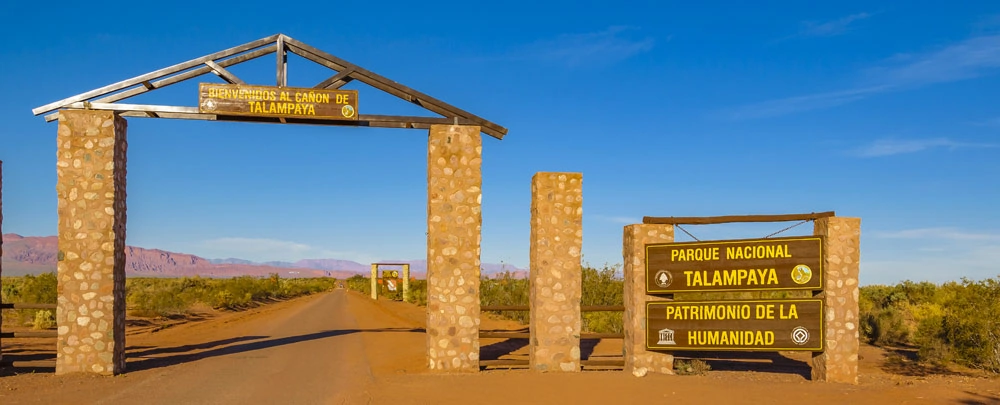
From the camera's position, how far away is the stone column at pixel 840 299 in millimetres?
12602

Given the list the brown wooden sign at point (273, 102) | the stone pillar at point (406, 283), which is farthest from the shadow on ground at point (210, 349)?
the stone pillar at point (406, 283)

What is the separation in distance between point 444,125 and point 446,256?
2.60m

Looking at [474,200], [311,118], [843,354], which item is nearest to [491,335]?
[474,200]

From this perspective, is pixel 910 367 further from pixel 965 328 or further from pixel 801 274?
pixel 801 274

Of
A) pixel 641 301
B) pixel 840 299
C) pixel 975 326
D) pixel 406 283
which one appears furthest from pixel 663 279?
pixel 406 283

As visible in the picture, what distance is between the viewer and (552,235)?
44.9 ft

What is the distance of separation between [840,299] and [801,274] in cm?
82

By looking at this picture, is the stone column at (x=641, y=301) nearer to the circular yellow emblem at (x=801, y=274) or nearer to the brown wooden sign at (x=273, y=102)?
the circular yellow emblem at (x=801, y=274)

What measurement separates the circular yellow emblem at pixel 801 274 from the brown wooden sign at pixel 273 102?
8.82m

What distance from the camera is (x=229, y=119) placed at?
13.5m

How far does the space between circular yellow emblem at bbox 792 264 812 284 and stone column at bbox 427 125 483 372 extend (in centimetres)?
591

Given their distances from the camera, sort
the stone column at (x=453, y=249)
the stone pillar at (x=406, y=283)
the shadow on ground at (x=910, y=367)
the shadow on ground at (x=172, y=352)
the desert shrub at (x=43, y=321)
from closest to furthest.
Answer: the stone column at (x=453, y=249) → the shadow on ground at (x=172, y=352) → the shadow on ground at (x=910, y=367) → the desert shrub at (x=43, y=321) → the stone pillar at (x=406, y=283)

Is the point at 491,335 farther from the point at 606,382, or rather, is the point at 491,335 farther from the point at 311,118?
the point at 311,118

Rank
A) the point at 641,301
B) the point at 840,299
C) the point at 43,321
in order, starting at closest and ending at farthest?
the point at 840,299 < the point at 641,301 < the point at 43,321
